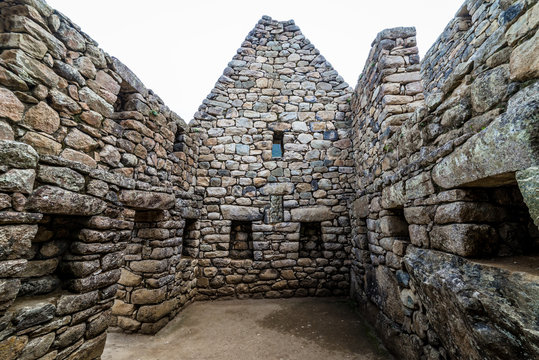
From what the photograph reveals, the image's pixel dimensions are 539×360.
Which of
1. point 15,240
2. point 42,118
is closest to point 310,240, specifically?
point 15,240

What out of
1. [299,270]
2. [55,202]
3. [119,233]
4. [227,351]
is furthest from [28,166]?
[299,270]

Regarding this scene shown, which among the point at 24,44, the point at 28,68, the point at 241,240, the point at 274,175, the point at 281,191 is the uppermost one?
the point at 24,44

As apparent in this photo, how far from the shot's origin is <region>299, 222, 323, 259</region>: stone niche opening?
4902 mm

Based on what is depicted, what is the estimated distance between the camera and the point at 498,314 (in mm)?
1306

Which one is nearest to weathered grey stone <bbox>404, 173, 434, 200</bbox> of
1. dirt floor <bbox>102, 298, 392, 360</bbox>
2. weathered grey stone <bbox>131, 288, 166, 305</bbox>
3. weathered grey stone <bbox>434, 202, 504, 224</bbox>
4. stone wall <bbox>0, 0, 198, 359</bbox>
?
weathered grey stone <bbox>434, 202, 504, 224</bbox>

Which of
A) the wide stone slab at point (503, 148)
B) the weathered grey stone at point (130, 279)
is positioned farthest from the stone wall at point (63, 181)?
the wide stone slab at point (503, 148)

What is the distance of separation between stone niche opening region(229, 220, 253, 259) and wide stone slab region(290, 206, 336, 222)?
1.02 metres

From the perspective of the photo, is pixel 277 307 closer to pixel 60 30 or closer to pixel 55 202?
pixel 55 202

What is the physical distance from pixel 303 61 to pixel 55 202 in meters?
5.42

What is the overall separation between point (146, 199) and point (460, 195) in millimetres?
3481

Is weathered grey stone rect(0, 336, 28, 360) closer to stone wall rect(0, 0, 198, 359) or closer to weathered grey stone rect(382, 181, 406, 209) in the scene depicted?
stone wall rect(0, 0, 198, 359)

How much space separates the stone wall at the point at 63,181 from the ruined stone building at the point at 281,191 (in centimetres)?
1

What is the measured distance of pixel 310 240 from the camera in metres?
4.97

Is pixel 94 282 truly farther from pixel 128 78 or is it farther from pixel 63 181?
pixel 128 78
